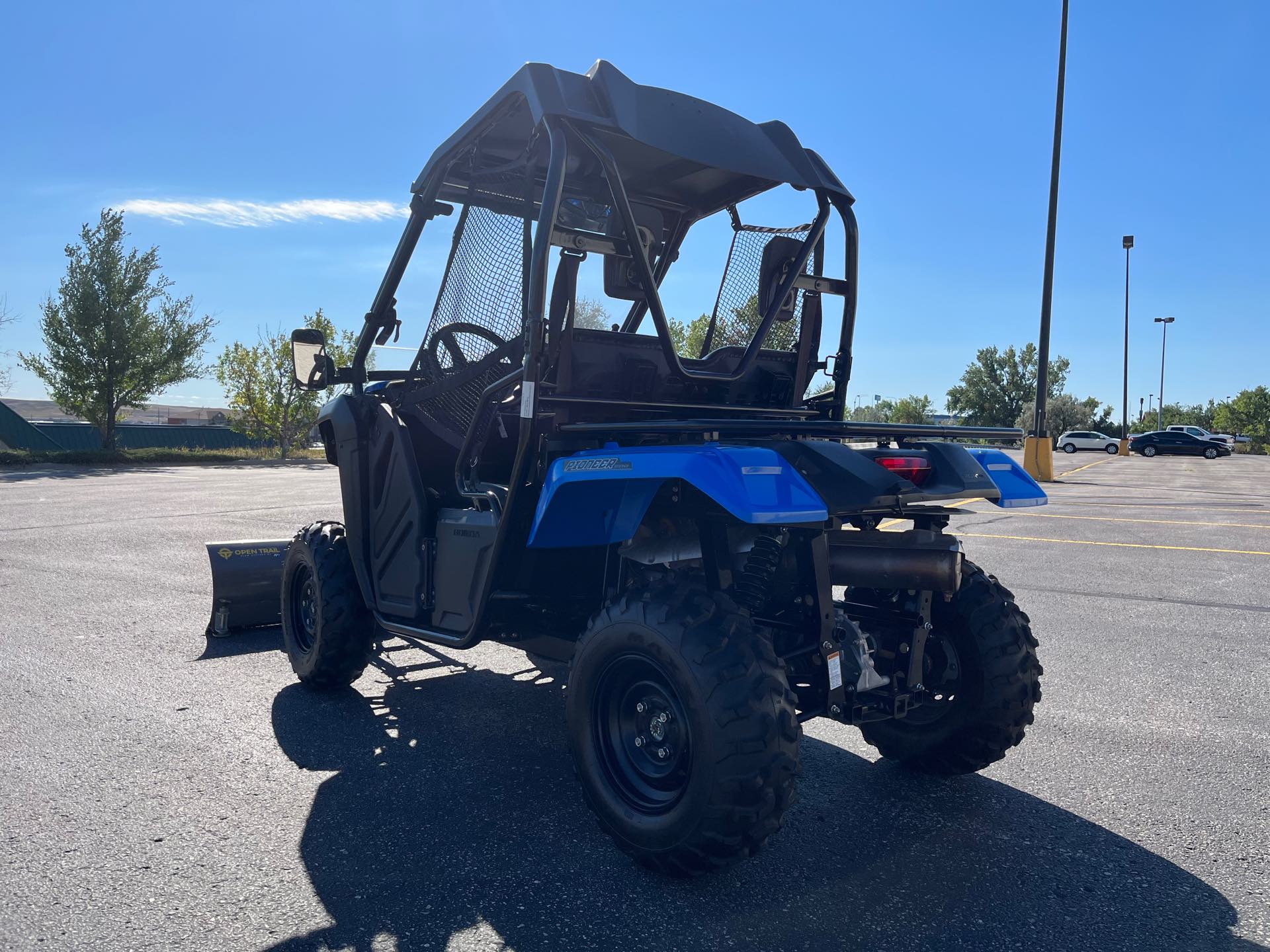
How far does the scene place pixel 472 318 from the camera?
4.16 m

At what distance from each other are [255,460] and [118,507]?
67.6 ft

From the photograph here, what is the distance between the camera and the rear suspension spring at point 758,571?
10.5 feet

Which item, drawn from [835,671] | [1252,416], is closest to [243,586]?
[835,671]

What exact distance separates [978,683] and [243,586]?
15.2 feet

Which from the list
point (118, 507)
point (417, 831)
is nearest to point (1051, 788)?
point (417, 831)

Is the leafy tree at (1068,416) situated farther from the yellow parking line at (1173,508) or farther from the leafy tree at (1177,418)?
the yellow parking line at (1173,508)

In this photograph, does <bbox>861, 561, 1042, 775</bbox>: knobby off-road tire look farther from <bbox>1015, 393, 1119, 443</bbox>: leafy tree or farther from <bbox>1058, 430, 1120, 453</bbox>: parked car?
<bbox>1015, 393, 1119, 443</bbox>: leafy tree

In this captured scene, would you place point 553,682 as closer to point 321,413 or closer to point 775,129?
point 321,413

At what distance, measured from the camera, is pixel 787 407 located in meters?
4.22

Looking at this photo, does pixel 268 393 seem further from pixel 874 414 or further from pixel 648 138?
pixel 874 414

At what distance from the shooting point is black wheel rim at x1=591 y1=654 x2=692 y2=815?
2.97 m

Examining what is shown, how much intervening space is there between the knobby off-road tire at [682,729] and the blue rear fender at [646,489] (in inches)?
13.9

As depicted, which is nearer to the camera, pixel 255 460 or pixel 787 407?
pixel 787 407

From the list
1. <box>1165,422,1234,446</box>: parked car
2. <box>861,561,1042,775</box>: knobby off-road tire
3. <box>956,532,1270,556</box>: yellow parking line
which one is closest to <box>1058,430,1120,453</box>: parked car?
<box>1165,422,1234,446</box>: parked car
